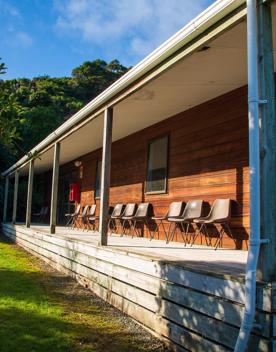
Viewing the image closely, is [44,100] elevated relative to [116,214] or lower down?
elevated

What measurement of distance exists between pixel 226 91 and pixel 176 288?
3650 millimetres

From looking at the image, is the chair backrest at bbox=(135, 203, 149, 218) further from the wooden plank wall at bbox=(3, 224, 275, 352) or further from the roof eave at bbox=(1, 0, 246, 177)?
the roof eave at bbox=(1, 0, 246, 177)

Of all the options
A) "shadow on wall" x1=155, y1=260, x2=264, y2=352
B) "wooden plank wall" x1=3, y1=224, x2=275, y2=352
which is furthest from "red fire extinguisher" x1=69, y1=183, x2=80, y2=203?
"shadow on wall" x1=155, y1=260, x2=264, y2=352

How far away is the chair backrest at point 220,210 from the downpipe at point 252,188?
3110 mm

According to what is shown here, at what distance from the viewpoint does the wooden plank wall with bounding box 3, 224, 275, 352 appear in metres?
2.91

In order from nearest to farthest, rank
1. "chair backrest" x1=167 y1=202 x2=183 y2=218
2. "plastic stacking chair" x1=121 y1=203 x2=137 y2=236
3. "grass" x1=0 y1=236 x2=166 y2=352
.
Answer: "grass" x1=0 y1=236 x2=166 y2=352, "chair backrest" x1=167 y1=202 x2=183 y2=218, "plastic stacking chair" x1=121 y1=203 x2=137 y2=236

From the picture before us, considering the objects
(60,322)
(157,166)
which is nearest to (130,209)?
(157,166)

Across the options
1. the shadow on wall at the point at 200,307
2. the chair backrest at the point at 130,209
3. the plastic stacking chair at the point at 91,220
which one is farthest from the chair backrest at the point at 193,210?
the plastic stacking chair at the point at 91,220

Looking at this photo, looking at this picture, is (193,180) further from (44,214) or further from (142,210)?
(44,214)

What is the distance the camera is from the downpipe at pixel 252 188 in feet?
8.75

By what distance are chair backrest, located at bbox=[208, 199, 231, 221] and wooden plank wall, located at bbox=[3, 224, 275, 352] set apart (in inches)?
64.2

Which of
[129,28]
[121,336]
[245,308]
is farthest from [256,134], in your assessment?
[129,28]

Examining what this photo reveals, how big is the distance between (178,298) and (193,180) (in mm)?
3746

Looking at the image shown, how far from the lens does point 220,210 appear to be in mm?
6230
